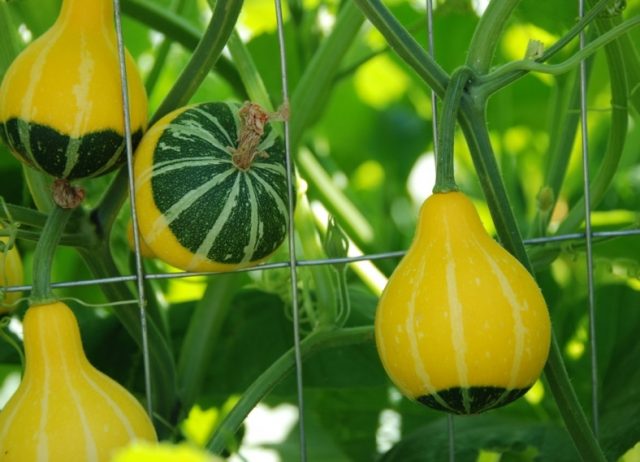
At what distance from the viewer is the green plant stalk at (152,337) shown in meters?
0.96

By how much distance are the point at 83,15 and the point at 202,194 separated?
162mm

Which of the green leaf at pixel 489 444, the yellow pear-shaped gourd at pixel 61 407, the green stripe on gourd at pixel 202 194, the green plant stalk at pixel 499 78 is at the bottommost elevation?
the green leaf at pixel 489 444

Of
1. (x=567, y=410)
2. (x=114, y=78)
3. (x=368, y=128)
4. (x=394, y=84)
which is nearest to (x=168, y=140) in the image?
(x=114, y=78)

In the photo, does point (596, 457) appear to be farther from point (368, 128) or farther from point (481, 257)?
point (368, 128)

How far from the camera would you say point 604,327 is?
1415 millimetres

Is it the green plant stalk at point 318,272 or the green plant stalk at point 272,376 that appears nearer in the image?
the green plant stalk at point 272,376

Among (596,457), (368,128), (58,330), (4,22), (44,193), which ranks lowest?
(596,457)

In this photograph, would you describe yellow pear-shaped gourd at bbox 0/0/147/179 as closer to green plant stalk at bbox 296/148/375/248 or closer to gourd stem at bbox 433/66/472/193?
gourd stem at bbox 433/66/472/193

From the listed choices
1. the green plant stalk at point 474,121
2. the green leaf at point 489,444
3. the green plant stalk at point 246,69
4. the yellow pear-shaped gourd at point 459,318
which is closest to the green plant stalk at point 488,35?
the green plant stalk at point 474,121

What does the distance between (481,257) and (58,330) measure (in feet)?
1.01

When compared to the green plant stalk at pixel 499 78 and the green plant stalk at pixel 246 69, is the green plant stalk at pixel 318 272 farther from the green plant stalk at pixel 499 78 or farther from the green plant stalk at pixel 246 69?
the green plant stalk at pixel 499 78

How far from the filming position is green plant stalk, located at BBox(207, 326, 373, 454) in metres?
0.87

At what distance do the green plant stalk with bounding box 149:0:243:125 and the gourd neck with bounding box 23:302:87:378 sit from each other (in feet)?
0.61

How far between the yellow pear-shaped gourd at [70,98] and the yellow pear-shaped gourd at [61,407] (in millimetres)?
116
